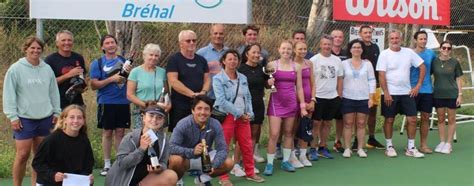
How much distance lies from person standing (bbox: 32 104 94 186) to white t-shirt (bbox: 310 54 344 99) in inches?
131

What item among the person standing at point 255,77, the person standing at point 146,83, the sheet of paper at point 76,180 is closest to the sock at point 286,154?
the person standing at point 255,77

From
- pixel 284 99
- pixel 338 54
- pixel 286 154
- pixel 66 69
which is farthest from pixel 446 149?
pixel 66 69

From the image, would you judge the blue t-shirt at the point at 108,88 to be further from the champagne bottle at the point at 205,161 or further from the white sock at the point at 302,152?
the white sock at the point at 302,152

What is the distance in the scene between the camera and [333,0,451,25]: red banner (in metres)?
9.52

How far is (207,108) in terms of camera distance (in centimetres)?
564

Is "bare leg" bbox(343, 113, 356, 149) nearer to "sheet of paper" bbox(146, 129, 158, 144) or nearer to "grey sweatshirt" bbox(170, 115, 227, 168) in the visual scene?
"grey sweatshirt" bbox(170, 115, 227, 168)

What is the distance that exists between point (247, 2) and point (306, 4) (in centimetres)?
836

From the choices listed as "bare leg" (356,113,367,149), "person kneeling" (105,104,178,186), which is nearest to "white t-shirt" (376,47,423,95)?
"bare leg" (356,113,367,149)

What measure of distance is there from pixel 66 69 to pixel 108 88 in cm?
53

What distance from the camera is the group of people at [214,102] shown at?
5168 millimetres

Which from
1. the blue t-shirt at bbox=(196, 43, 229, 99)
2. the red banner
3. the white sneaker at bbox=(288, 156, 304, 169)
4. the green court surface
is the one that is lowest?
the green court surface

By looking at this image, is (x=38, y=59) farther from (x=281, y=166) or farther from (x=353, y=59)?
(x=353, y=59)

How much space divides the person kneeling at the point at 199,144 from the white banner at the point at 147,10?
1888 millimetres

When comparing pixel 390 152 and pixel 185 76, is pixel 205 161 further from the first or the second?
pixel 390 152
